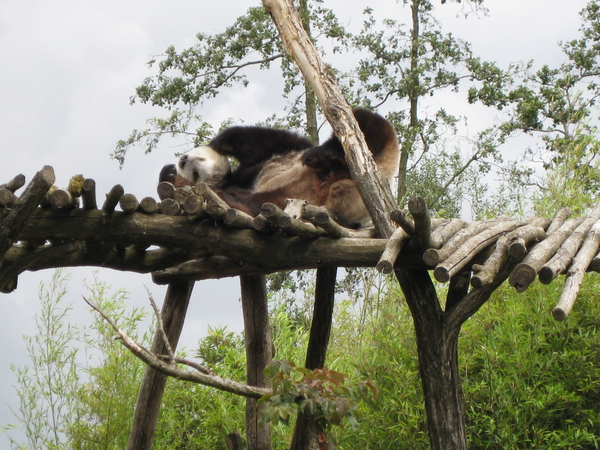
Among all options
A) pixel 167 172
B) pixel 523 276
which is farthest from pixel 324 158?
pixel 523 276

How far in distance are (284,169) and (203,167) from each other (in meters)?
0.56

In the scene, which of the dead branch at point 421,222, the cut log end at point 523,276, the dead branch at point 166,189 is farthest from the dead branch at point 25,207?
the cut log end at point 523,276

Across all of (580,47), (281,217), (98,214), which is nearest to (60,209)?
(98,214)

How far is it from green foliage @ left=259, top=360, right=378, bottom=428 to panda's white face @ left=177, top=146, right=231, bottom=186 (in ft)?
5.78

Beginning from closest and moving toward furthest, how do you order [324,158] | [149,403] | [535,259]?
[535,259]
[324,158]
[149,403]

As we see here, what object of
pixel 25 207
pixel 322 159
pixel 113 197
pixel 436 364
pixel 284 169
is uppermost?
pixel 284 169

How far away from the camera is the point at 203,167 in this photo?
15.3 ft

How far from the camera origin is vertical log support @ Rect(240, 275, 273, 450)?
4.48 meters

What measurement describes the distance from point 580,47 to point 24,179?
9.34 meters

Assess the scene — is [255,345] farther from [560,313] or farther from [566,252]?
[560,313]

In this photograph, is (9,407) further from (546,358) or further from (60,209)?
(546,358)

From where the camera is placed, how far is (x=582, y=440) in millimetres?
4301

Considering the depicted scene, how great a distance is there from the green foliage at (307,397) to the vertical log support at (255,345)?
3.71ft

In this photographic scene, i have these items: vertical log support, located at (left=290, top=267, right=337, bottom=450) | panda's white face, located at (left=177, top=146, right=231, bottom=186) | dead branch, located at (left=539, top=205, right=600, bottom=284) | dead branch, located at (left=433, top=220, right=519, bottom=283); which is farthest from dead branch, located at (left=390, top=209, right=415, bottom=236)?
panda's white face, located at (left=177, top=146, right=231, bottom=186)
